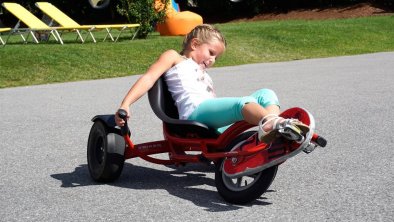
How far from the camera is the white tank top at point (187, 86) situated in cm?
414

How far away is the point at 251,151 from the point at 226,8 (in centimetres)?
2995

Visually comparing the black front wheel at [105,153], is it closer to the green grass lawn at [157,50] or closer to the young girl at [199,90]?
the young girl at [199,90]

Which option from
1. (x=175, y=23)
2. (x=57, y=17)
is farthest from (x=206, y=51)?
(x=57, y=17)

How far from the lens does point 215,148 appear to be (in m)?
3.95

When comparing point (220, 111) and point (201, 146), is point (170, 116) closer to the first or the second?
point (201, 146)

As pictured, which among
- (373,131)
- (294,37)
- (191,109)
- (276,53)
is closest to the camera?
(191,109)

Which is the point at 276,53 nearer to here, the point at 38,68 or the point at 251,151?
the point at 38,68

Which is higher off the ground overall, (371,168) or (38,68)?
(371,168)

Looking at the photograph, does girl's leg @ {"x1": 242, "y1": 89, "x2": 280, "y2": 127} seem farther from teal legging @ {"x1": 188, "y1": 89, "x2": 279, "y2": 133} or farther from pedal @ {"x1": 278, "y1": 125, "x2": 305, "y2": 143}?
pedal @ {"x1": 278, "y1": 125, "x2": 305, "y2": 143}

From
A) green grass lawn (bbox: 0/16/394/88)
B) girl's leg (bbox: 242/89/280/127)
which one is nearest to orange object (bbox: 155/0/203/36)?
green grass lawn (bbox: 0/16/394/88)

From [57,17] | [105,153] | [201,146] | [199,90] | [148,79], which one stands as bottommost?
[57,17]

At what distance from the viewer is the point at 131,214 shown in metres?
3.59

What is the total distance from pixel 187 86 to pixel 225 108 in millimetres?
430

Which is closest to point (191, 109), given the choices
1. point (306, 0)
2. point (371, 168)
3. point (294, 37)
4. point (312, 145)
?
point (312, 145)
